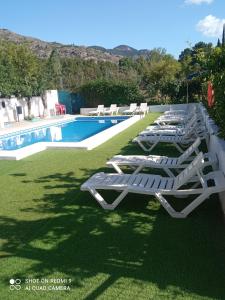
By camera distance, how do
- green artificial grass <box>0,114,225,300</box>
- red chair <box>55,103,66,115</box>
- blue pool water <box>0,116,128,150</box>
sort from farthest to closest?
red chair <box>55,103,66,115</box>
blue pool water <box>0,116,128,150</box>
green artificial grass <box>0,114,225,300</box>

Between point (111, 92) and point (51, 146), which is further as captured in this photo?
point (111, 92)

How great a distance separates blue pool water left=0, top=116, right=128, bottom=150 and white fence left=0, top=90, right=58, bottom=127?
1869 millimetres

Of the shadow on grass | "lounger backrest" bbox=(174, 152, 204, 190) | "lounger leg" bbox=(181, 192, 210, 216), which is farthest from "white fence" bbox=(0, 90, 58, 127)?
"lounger leg" bbox=(181, 192, 210, 216)

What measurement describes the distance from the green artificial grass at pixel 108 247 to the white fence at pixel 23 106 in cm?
1307

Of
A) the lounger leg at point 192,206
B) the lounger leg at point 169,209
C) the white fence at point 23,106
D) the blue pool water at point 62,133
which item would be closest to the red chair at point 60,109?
the white fence at point 23,106

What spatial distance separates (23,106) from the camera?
2225 cm

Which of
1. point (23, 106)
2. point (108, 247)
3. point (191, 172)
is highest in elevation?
point (23, 106)

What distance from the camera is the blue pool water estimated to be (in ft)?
49.4

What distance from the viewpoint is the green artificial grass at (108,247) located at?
124 inches

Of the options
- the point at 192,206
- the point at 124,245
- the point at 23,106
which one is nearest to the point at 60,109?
the point at 23,106

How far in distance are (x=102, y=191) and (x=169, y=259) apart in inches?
99.4

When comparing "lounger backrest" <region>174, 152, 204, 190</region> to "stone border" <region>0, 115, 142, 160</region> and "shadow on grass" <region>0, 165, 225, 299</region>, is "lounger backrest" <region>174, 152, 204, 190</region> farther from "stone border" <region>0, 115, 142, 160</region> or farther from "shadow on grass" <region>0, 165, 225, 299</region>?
"stone border" <region>0, 115, 142, 160</region>

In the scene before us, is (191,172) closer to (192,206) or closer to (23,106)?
(192,206)

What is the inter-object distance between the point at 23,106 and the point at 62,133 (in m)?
5.28
